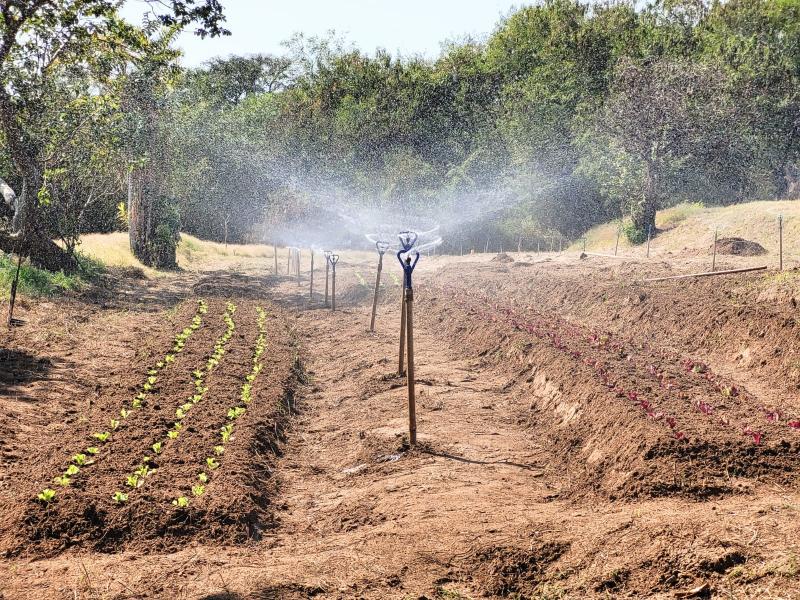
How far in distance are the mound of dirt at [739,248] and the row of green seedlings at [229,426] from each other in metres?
16.5

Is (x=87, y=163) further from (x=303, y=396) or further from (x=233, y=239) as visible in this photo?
(x=233, y=239)

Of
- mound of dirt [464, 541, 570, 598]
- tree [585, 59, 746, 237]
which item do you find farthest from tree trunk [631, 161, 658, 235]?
mound of dirt [464, 541, 570, 598]

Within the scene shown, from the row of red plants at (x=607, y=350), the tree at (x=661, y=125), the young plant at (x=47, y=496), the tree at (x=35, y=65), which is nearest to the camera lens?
the young plant at (x=47, y=496)

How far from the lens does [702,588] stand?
539cm

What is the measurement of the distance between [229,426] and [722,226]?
90.9 ft

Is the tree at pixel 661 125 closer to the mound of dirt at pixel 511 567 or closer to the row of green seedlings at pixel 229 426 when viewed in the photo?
the row of green seedlings at pixel 229 426

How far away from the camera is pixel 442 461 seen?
8.98 m

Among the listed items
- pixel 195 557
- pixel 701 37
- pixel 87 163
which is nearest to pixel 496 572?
pixel 195 557

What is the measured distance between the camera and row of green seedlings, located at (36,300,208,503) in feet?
25.3

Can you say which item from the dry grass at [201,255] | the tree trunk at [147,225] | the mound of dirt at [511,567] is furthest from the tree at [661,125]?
the mound of dirt at [511,567]

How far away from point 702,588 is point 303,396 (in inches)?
329

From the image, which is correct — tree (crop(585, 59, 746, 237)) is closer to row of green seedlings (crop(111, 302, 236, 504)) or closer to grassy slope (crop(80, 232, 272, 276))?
grassy slope (crop(80, 232, 272, 276))

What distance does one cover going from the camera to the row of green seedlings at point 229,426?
7.74m

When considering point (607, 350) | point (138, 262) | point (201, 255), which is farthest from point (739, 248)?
point (201, 255)
